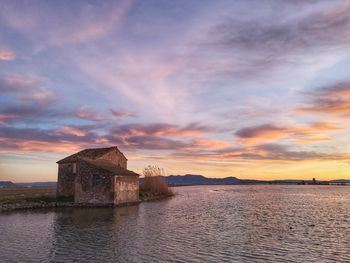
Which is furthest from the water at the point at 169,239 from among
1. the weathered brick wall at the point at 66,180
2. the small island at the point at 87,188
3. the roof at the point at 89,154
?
the roof at the point at 89,154

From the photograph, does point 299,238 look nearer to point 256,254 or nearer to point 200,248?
point 256,254

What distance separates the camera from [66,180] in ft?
184

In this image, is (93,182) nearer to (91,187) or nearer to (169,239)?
(91,187)

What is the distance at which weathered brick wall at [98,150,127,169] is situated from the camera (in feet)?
202

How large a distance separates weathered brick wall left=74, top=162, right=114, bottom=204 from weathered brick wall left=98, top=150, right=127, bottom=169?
8487 mm

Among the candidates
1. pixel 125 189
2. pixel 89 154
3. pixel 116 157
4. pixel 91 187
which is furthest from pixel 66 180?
pixel 116 157

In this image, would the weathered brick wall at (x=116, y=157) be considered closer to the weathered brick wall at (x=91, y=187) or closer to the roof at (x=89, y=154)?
the roof at (x=89, y=154)

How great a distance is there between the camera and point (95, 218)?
1487 inches

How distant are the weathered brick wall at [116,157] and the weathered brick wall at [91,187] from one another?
8.49m

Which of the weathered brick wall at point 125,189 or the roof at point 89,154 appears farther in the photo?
the roof at point 89,154

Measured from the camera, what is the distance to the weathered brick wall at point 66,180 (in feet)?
182

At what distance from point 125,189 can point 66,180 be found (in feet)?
32.6

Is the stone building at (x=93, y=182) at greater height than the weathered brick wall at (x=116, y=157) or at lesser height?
lesser

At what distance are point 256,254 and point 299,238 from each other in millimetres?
7197
